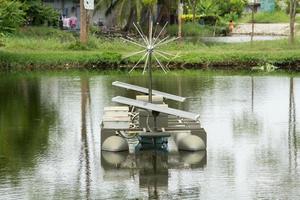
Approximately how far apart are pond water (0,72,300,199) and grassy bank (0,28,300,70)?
7.61 meters

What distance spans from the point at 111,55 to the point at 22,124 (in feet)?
55.2

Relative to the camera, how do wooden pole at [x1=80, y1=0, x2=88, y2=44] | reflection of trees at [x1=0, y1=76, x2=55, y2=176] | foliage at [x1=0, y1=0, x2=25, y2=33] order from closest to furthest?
reflection of trees at [x1=0, y1=76, x2=55, y2=176] < foliage at [x1=0, y1=0, x2=25, y2=33] < wooden pole at [x1=80, y1=0, x2=88, y2=44]

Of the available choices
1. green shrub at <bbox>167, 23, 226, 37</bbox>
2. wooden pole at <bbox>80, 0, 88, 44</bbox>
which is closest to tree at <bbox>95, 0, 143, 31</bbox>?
green shrub at <bbox>167, 23, 226, 37</bbox>

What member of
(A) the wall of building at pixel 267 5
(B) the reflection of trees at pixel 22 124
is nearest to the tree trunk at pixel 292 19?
(B) the reflection of trees at pixel 22 124

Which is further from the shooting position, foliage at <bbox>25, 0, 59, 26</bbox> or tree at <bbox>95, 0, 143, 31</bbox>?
tree at <bbox>95, 0, 143, 31</bbox>

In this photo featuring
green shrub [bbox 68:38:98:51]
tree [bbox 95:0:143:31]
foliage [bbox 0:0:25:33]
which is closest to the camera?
foliage [bbox 0:0:25:33]

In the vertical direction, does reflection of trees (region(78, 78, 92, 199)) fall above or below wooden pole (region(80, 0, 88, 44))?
below

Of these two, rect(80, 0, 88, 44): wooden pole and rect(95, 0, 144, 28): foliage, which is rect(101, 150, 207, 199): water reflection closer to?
rect(80, 0, 88, 44): wooden pole

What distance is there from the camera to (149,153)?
55.1 ft

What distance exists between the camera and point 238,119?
72.5ft

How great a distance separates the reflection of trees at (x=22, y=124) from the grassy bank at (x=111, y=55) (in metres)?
5.84

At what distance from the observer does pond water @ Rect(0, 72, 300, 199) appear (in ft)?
45.9

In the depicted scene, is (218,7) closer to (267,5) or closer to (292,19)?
(267,5)

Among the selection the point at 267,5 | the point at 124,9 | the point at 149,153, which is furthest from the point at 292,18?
the point at 267,5
